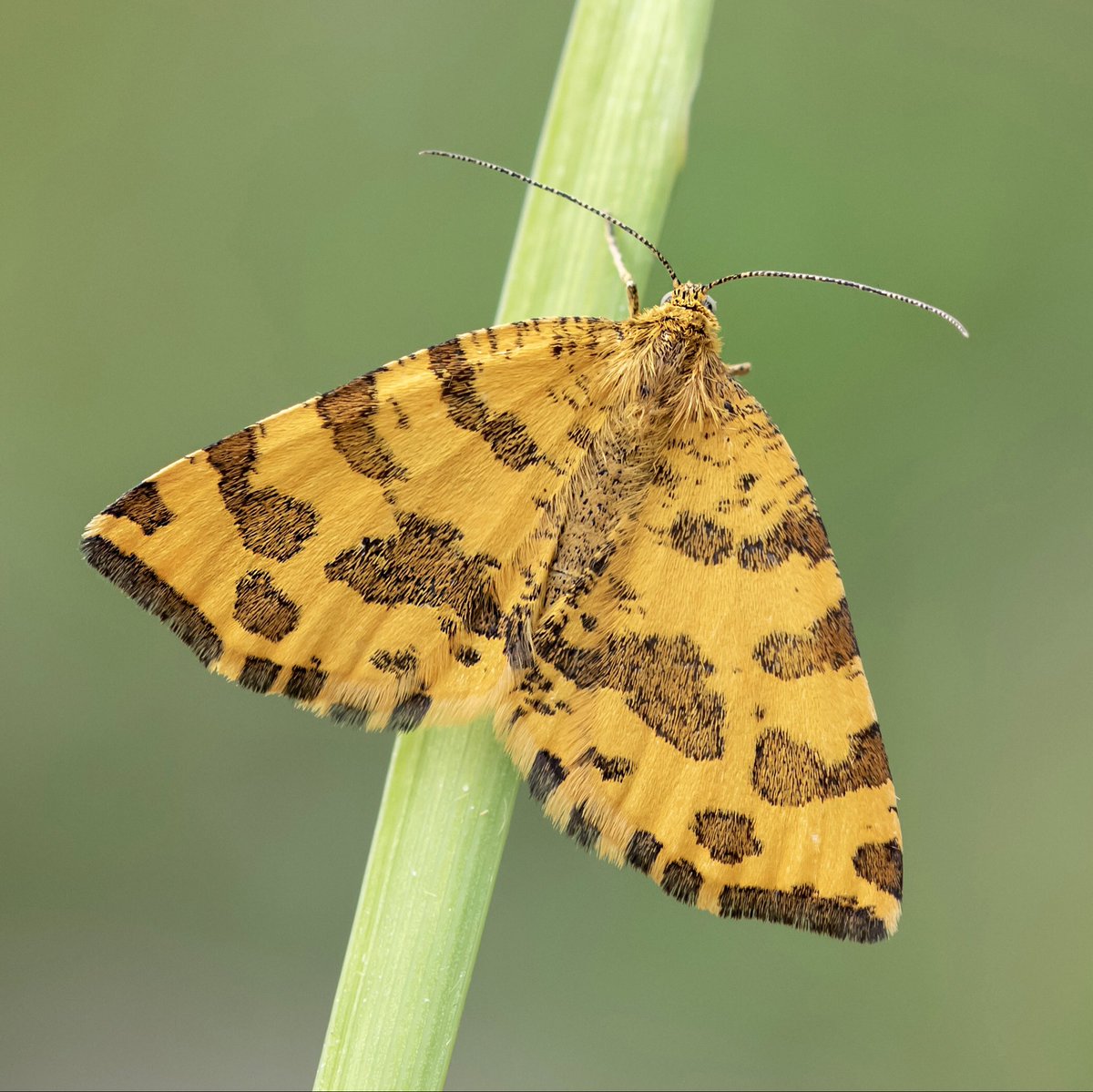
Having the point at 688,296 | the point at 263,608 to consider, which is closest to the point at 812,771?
the point at 688,296

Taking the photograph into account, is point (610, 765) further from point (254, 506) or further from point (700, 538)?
point (254, 506)

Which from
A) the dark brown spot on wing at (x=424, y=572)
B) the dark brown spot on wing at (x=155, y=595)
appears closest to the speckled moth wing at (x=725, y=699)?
the dark brown spot on wing at (x=424, y=572)

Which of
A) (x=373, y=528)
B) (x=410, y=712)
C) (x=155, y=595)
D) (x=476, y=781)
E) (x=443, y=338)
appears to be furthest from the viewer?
(x=443, y=338)

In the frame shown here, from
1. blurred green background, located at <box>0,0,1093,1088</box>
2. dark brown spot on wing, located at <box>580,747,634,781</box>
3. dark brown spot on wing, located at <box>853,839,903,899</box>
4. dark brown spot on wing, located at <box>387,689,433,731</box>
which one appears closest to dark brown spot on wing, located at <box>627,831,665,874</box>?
dark brown spot on wing, located at <box>580,747,634,781</box>

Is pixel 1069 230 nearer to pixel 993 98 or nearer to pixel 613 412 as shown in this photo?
pixel 993 98

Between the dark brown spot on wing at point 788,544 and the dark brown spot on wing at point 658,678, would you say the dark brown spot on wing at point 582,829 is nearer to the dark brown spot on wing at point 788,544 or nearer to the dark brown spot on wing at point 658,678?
the dark brown spot on wing at point 658,678

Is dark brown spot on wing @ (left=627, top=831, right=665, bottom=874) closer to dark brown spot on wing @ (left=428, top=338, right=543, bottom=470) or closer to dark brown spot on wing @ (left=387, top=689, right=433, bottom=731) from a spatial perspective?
dark brown spot on wing @ (left=387, top=689, right=433, bottom=731)
